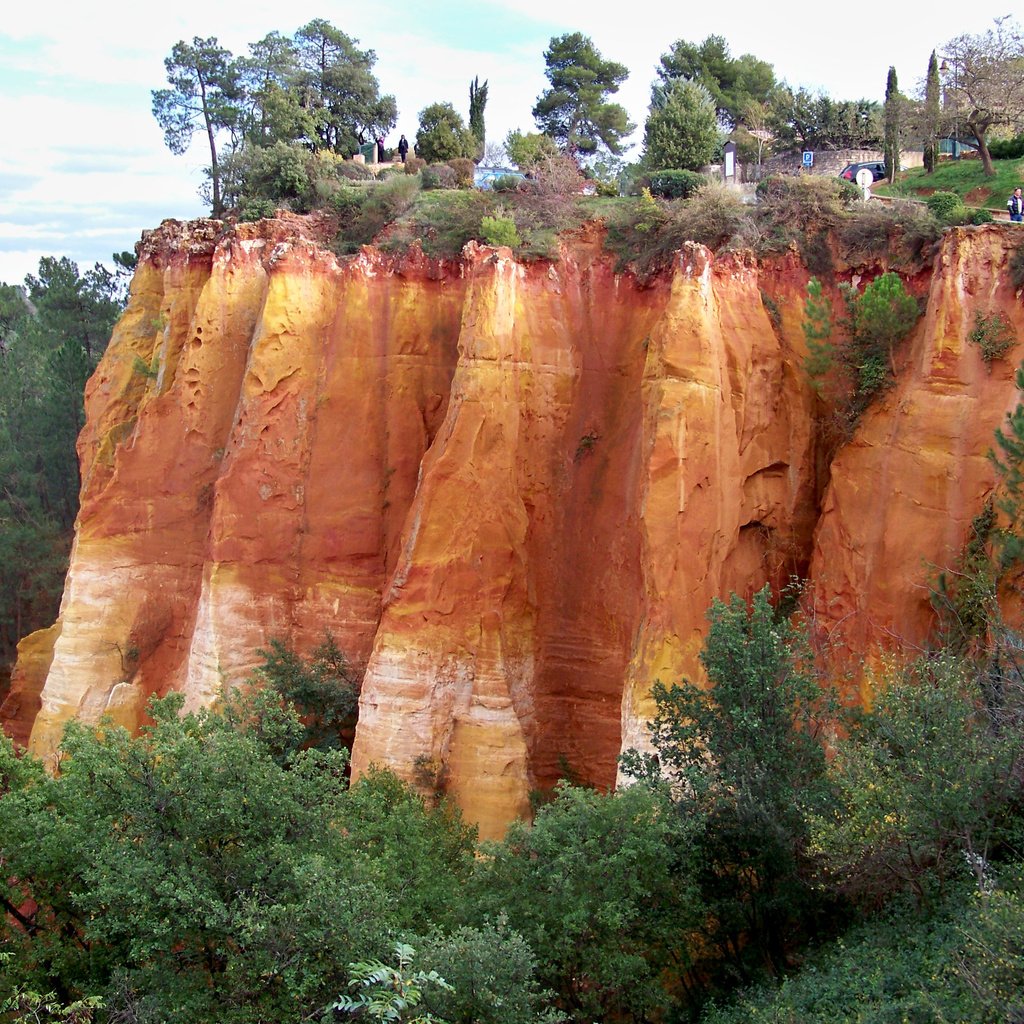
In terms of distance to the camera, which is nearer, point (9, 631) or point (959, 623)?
point (959, 623)

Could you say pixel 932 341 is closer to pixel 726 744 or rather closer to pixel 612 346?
pixel 612 346

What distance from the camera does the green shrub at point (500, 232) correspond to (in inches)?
690

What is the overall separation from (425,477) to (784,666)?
244 inches

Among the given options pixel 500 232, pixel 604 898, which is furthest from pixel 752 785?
pixel 500 232

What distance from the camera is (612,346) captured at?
16.6 meters

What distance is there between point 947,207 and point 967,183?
3.49 metres

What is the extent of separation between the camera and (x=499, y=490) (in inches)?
611

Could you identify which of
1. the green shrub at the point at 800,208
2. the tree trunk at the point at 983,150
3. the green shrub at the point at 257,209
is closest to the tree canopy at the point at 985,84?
the tree trunk at the point at 983,150

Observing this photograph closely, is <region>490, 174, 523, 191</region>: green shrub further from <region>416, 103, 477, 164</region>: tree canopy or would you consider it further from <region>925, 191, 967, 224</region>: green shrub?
<region>925, 191, 967, 224</region>: green shrub

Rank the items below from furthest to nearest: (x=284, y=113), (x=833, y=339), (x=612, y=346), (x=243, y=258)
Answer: (x=284, y=113) < (x=243, y=258) < (x=612, y=346) < (x=833, y=339)

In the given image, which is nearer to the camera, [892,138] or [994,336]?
[994,336]

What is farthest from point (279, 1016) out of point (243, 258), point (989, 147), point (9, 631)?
point (9, 631)

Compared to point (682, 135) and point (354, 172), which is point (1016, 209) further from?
point (354, 172)

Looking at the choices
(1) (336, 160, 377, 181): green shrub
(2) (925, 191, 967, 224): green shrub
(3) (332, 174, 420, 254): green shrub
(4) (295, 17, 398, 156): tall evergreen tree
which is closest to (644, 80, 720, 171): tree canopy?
(3) (332, 174, 420, 254): green shrub
